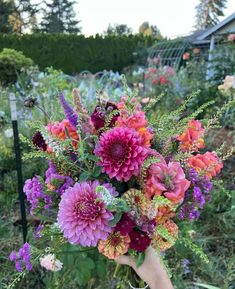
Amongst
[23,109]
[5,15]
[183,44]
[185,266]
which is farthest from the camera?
[5,15]

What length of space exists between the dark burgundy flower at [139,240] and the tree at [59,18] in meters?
40.4

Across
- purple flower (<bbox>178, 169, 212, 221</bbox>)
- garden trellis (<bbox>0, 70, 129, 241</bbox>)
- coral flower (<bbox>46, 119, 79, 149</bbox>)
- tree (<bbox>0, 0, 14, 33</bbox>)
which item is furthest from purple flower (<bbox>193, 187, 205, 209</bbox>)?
tree (<bbox>0, 0, 14, 33</bbox>)

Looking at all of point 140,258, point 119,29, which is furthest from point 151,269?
point 119,29

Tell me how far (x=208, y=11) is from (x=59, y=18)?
692 inches

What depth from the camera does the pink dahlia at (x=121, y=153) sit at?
0.92 meters

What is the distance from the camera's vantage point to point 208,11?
155ft

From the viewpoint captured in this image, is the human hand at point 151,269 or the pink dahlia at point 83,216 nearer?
the pink dahlia at point 83,216

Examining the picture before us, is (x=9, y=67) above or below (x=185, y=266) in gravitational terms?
above

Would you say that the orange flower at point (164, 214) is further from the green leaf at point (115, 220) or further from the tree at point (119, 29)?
the tree at point (119, 29)

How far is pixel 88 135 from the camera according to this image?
1.00 meters

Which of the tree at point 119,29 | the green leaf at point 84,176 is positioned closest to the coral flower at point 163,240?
the green leaf at point 84,176

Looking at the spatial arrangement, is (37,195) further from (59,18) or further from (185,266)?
(59,18)

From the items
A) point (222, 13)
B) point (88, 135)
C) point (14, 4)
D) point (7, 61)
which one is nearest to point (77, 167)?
point (88, 135)

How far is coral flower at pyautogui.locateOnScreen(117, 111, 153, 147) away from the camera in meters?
0.98
